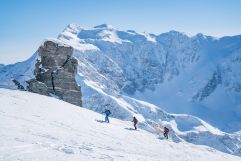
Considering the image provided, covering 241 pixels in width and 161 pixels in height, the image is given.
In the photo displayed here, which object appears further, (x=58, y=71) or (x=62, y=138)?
(x=58, y=71)

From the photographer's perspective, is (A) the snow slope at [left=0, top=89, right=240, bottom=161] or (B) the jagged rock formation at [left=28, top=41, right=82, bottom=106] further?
(B) the jagged rock formation at [left=28, top=41, right=82, bottom=106]

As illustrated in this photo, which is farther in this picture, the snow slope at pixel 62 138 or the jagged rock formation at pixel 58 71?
the jagged rock formation at pixel 58 71

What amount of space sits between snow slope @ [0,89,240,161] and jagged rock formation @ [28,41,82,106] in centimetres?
1056

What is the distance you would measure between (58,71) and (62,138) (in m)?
29.2

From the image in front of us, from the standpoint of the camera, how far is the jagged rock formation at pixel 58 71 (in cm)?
5628

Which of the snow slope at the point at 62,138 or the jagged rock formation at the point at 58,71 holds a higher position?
the jagged rock formation at the point at 58,71

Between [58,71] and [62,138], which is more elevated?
[58,71]

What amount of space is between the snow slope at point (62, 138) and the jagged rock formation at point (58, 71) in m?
10.6

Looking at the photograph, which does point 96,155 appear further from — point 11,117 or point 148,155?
point 11,117

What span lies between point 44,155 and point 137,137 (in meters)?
16.1

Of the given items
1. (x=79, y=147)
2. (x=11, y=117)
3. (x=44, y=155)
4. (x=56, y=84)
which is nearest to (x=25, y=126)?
(x=11, y=117)

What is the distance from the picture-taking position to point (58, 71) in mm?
56938

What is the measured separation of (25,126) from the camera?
1176 inches

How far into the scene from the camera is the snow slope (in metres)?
24.1
